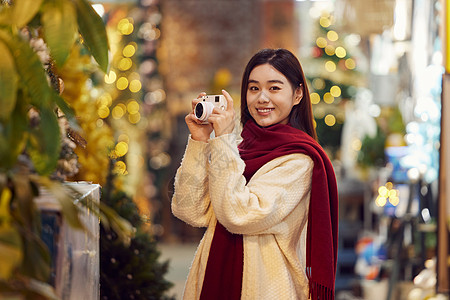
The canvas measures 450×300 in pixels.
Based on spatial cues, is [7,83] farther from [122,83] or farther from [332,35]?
[332,35]

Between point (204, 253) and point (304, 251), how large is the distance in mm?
341

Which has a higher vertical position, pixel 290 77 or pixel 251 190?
pixel 290 77

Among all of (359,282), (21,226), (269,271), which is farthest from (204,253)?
(359,282)

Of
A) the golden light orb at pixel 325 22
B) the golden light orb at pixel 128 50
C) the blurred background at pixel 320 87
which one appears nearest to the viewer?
the blurred background at pixel 320 87

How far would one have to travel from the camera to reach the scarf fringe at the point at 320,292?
2221 mm

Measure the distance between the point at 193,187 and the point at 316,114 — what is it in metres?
9.79

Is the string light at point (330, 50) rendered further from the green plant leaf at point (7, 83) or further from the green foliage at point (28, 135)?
the green plant leaf at point (7, 83)

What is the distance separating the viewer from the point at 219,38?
43.4ft

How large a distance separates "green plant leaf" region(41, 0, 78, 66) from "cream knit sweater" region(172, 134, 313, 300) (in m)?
1.03

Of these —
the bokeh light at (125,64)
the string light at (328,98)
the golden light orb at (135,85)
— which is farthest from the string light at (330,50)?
the bokeh light at (125,64)

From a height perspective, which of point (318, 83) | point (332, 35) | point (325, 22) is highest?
point (325, 22)

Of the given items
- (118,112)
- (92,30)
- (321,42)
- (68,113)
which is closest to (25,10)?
(92,30)

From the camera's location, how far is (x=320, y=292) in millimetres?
2230

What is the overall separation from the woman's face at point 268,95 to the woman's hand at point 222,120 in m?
0.15
